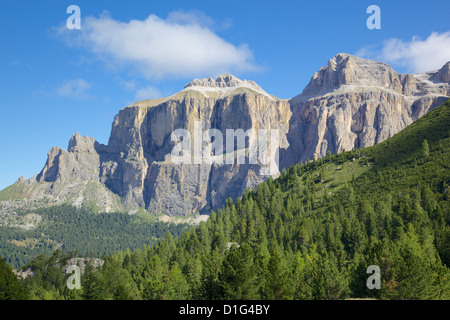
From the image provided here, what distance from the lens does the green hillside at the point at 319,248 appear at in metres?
71.7

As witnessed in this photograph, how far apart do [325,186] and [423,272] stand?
124 meters

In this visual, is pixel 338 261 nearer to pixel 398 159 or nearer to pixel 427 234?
pixel 427 234

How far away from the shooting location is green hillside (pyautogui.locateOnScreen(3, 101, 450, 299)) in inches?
2822

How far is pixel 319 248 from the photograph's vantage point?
11962cm

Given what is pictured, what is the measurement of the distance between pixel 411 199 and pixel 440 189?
1469 cm
